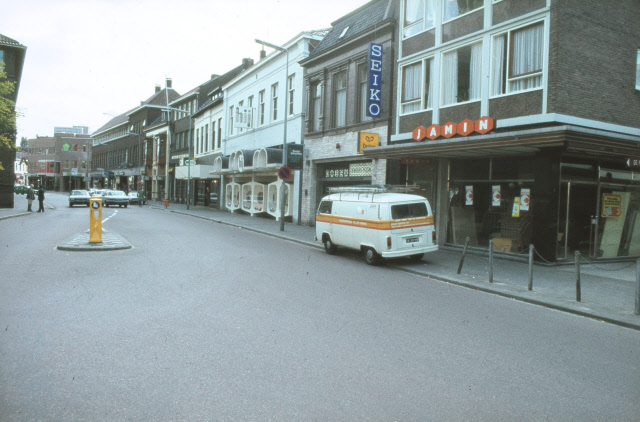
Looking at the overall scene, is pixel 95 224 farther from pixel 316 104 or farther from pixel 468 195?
pixel 316 104

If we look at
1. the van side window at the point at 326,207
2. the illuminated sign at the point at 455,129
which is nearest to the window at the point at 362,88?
the illuminated sign at the point at 455,129

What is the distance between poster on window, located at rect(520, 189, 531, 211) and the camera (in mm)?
13969

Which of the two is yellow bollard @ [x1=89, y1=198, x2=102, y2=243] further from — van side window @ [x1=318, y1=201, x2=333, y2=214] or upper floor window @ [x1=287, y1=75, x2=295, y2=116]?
upper floor window @ [x1=287, y1=75, x2=295, y2=116]

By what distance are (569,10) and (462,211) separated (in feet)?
21.4

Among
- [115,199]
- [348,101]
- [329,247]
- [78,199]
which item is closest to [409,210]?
[329,247]

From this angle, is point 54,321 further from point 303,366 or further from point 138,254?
point 138,254

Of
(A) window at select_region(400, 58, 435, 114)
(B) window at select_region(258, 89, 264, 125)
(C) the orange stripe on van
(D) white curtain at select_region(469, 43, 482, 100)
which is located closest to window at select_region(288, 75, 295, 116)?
(B) window at select_region(258, 89, 264, 125)

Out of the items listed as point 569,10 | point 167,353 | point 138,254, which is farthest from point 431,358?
point 569,10

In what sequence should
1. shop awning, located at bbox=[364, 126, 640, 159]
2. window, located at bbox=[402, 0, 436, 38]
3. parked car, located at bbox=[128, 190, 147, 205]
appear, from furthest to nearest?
parked car, located at bbox=[128, 190, 147, 205] → window, located at bbox=[402, 0, 436, 38] → shop awning, located at bbox=[364, 126, 640, 159]

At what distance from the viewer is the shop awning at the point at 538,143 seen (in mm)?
11625

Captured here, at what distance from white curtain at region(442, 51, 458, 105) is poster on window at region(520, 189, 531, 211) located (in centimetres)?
387

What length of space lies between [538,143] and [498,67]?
355cm

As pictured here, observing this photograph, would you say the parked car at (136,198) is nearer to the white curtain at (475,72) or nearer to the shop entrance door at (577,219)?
the white curtain at (475,72)

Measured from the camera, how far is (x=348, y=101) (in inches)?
884
